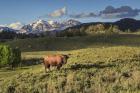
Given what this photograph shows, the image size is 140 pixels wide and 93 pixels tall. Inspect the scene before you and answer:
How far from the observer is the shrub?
6532 centimetres

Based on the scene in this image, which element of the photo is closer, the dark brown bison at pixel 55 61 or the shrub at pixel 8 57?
the dark brown bison at pixel 55 61

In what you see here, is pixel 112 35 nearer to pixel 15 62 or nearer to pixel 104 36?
pixel 104 36

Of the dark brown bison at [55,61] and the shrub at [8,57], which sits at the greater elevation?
the dark brown bison at [55,61]

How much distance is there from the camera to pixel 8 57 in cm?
6612

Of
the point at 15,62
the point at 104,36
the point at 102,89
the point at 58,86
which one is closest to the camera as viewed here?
the point at 102,89

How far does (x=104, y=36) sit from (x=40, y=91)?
136220mm

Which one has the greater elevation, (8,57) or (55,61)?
(55,61)

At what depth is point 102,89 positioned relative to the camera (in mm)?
20344

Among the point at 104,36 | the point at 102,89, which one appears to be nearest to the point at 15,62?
the point at 102,89

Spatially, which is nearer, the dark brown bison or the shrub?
the dark brown bison

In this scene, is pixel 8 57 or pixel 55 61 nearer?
pixel 55 61

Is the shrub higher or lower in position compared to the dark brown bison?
lower

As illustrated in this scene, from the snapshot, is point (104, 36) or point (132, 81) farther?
point (104, 36)

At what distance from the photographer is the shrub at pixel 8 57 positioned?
214 feet
